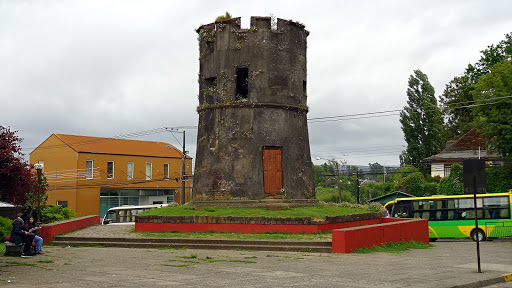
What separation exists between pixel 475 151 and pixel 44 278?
49019 millimetres

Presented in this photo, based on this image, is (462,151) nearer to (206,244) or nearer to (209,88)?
(209,88)

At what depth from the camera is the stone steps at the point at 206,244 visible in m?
18.3

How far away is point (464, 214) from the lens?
30.3m

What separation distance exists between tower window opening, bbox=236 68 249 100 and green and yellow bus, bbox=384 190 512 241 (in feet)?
44.2

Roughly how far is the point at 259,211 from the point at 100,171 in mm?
33630

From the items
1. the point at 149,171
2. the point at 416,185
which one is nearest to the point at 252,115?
the point at 149,171

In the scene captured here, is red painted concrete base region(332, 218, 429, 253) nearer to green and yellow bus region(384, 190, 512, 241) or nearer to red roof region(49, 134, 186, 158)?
green and yellow bus region(384, 190, 512, 241)

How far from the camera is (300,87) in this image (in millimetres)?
25891

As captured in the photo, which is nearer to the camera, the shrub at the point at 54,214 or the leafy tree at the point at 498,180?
the shrub at the point at 54,214

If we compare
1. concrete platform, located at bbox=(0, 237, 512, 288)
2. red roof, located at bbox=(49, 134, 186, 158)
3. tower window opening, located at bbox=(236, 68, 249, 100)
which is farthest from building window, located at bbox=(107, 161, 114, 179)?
concrete platform, located at bbox=(0, 237, 512, 288)

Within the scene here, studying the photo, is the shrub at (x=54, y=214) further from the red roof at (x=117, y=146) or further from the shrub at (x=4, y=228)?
the red roof at (x=117, y=146)

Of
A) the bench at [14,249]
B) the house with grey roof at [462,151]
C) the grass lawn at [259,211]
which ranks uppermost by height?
the house with grey roof at [462,151]

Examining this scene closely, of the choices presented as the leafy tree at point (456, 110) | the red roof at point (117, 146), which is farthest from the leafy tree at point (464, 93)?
the red roof at point (117, 146)

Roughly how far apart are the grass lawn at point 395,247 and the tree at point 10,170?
19.4 meters
